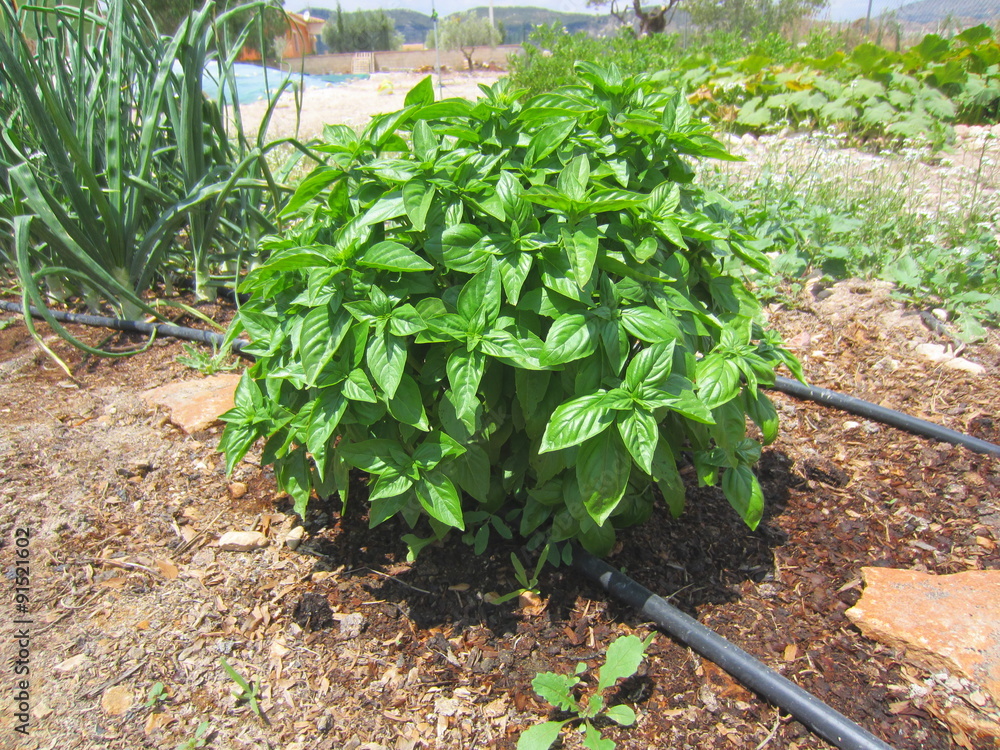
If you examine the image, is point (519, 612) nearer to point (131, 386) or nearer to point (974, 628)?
point (974, 628)

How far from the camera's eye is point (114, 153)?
2.93 m

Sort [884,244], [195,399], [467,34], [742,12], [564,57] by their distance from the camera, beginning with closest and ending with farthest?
1. [195,399]
2. [884,244]
3. [564,57]
4. [742,12]
5. [467,34]

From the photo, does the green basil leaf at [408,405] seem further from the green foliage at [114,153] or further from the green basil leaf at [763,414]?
the green foliage at [114,153]

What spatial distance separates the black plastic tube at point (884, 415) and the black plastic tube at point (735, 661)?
1.29 m

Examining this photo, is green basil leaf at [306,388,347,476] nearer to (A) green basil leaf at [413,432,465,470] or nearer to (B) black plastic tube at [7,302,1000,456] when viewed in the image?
(A) green basil leaf at [413,432,465,470]

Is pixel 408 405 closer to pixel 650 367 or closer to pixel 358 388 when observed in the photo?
pixel 358 388

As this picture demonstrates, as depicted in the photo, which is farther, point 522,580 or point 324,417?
point 522,580

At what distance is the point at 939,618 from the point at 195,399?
2.59m

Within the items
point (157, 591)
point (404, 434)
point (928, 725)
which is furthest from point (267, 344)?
point (928, 725)

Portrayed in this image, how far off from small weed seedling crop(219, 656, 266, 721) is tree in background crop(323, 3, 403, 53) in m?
56.0

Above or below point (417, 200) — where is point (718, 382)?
below

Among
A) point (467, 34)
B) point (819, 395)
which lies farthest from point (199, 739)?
point (467, 34)

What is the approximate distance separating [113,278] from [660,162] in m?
2.48

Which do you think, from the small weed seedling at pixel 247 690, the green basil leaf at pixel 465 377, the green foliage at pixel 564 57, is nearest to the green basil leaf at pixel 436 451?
the green basil leaf at pixel 465 377
